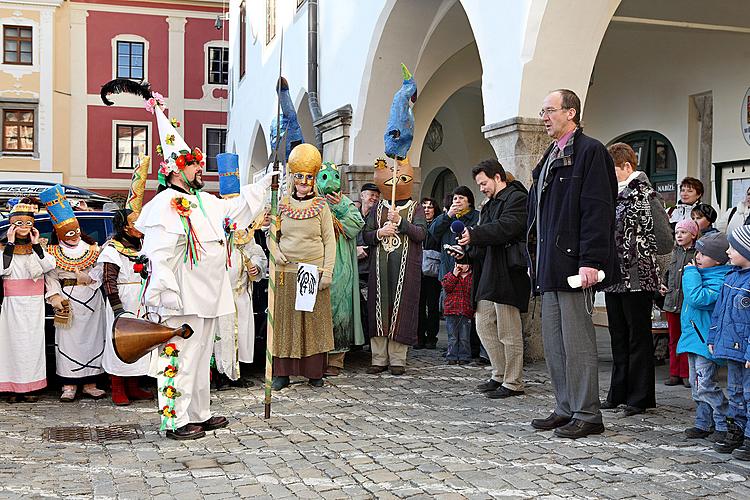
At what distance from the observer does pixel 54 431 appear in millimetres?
5797

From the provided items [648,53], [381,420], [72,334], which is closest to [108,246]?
[72,334]

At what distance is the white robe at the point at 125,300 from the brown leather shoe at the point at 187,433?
4.72ft

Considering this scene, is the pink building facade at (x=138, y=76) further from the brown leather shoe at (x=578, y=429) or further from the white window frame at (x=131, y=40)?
the brown leather shoe at (x=578, y=429)

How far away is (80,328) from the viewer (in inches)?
278

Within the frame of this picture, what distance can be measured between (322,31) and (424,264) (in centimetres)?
652

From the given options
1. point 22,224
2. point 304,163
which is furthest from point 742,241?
point 22,224

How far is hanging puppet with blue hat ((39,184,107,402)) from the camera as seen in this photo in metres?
6.95

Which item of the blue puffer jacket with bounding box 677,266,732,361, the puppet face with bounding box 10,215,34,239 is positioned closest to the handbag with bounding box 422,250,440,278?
the puppet face with bounding box 10,215,34,239

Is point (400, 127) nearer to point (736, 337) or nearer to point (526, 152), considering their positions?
point (526, 152)

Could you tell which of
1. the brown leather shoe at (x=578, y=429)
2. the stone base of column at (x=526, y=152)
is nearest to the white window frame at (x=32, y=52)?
the stone base of column at (x=526, y=152)

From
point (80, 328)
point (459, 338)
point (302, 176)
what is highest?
point (302, 176)

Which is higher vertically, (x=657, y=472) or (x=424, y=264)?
(x=424, y=264)

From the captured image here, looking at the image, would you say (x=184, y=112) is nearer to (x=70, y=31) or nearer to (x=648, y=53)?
(x=70, y=31)

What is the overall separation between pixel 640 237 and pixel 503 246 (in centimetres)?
122
